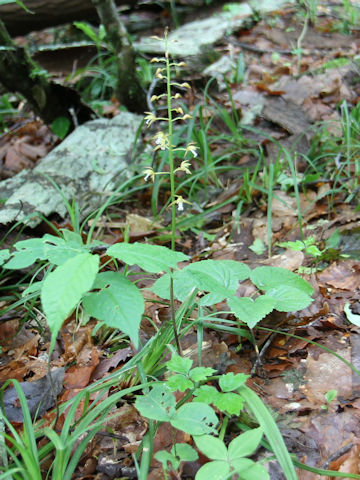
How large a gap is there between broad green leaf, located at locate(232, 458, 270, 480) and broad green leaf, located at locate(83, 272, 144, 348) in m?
0.42

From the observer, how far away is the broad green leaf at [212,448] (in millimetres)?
1060

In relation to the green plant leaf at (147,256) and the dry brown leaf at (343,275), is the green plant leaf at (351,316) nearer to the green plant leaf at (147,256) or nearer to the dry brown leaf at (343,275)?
the dry brown leaf at (343,275)

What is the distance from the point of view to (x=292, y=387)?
1.46m

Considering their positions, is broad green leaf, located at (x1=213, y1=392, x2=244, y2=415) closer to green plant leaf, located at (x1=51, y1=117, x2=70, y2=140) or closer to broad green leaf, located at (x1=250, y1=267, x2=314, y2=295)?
broad green leaf, located at (x1=250, y1=267, x2=314, y2=295)

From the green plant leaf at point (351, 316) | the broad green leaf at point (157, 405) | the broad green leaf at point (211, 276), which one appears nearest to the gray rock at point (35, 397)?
the broad green leaf at point (157, 405)

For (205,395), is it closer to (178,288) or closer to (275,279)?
(178,288)

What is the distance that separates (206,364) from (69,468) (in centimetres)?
60

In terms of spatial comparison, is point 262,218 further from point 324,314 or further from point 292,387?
point 292,387

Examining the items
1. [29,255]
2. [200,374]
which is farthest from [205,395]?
[29,255]

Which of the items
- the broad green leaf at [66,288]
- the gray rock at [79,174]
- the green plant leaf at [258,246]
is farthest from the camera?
the gray rock at [79,174]

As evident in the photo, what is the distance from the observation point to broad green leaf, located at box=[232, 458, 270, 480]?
40.6 inches

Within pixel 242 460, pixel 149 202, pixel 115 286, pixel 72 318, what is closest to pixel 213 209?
pixel 149 202

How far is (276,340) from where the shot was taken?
1641mm

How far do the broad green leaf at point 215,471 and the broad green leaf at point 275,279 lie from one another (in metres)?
0.60
